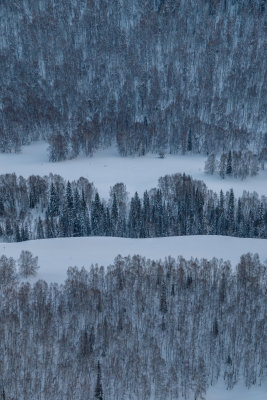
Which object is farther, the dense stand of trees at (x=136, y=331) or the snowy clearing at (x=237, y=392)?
the snowy clearing at (x=237, y=392)

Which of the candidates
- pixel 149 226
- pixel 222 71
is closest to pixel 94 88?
pixel 222 71

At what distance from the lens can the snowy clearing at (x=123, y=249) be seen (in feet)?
243

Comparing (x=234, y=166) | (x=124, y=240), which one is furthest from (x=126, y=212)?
(x=234, y=166)

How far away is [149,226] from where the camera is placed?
342 ft

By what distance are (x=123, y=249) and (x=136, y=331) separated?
24.2m

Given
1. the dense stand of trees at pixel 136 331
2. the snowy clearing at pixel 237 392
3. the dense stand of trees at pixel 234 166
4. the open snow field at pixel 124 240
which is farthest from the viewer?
the dense stand of trees at pixel 234 166

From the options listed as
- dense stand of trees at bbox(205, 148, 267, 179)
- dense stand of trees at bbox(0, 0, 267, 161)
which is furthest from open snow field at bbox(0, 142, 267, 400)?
dense stand of trees at bbox(0, 0, 267, 161)

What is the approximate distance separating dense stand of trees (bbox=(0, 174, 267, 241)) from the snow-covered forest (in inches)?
15.4

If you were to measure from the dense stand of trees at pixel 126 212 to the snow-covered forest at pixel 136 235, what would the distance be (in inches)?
15.4

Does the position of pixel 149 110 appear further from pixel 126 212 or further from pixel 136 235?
pixel 136 235

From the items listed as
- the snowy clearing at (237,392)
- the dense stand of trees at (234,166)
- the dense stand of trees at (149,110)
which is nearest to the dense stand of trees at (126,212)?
the dense stand of trees at (234,166)

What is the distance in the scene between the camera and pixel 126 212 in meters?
111

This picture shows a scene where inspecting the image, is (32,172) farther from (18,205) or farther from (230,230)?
(230,230)

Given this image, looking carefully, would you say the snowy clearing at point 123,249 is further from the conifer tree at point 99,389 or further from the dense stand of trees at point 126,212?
the conifer tree at point 99,389
